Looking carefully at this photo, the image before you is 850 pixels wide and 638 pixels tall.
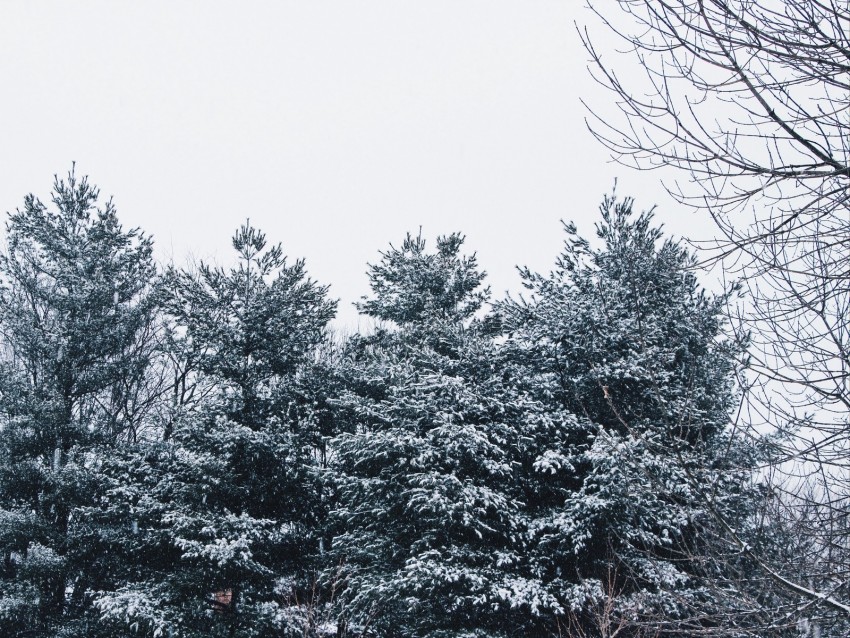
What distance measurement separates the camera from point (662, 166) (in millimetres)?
3232

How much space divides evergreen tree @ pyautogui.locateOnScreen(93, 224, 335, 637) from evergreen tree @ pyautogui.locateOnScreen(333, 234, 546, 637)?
1.33 m

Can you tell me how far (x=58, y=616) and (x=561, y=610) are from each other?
1120cm

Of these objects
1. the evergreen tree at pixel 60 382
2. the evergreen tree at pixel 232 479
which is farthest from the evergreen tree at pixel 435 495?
the evergreen tree at pixel 60 382

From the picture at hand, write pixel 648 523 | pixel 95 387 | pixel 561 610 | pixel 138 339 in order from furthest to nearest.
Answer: pixel 138 339
pixel 95 387
pixel 648 523
pixel 561 610

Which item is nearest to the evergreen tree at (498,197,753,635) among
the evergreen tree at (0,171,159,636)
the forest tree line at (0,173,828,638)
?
the forest tree line at (0,173,828,638)

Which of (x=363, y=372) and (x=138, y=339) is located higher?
(x=138, y=339)

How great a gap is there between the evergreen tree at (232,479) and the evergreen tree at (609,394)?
554 cm

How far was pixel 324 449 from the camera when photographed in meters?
17.6

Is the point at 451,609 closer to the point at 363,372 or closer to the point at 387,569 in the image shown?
the point at 387,569

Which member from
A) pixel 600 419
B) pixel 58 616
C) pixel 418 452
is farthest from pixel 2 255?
pixel 600 419

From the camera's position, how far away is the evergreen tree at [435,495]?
1255cm

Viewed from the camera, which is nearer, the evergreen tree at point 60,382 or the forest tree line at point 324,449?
the forest tree line at point 324,449

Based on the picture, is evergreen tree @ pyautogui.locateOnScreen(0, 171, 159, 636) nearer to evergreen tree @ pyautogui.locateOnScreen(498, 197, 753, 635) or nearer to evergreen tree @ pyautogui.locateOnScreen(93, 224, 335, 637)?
evergreen tree @ pyautogui.locateOnScreen(93, 224, 335, 637)

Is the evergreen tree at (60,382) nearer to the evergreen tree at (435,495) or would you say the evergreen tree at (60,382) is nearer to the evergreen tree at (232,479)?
the evergreen tree at (232,479)
